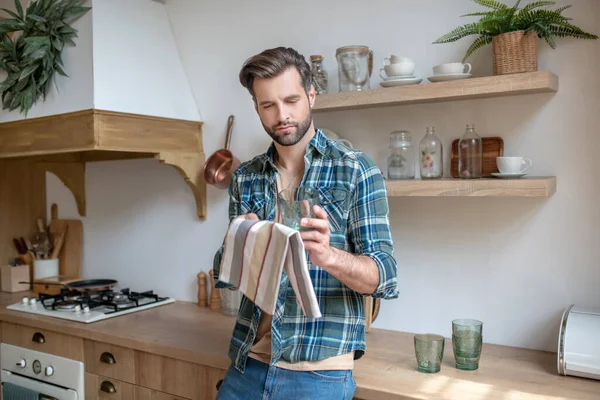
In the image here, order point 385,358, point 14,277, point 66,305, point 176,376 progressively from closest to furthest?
point 385,358 → point 176,376 → point 66,305 → point 14,277

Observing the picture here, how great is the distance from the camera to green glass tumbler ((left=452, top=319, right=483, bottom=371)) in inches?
68.0

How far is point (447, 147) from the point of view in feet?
6.60

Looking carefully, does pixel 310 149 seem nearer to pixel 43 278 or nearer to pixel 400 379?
pixel 400 379

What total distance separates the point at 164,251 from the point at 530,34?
187cm

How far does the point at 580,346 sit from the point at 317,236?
2.92 feet

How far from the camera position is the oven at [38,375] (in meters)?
2.34

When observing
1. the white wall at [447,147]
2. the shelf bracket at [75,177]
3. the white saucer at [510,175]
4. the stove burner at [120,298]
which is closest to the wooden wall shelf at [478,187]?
the white saucer at [510,175]

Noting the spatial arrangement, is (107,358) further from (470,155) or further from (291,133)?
(470,155)

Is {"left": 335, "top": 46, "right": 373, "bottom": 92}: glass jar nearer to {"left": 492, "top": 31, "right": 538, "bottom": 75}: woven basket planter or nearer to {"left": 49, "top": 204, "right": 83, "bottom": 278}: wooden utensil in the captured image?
{"left": 492, "top": 31, "right": 538, "bottom": 75}: woven basket planter

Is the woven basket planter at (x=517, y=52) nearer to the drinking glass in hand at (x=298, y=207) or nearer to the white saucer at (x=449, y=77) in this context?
the white saucer at (x=449, y=77)

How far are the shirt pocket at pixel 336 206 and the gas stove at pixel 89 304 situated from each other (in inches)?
52.4

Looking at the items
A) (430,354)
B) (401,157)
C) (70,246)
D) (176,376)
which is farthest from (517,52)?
(70,246)

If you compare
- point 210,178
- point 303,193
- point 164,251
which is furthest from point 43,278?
point 303,193

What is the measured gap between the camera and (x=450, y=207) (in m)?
2.02
